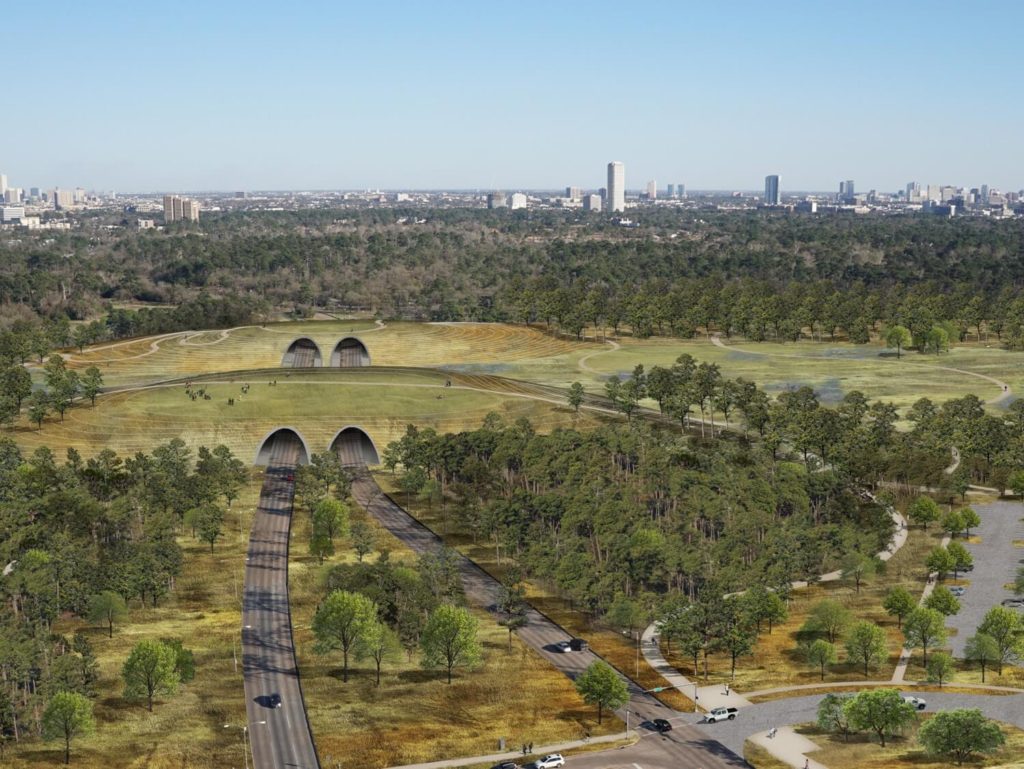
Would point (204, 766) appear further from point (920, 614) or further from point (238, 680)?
point (920, 614)

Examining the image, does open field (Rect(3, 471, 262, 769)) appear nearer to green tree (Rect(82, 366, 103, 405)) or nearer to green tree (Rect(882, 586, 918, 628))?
green tree (Rect(882, 586, 918, 628))

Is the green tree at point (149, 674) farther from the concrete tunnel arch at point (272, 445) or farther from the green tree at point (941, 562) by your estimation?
the green tree at point (941, 562)

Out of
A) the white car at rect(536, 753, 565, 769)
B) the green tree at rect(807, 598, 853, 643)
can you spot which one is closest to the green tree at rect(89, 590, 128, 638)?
the white car at rect(536, 753, 565, 769)

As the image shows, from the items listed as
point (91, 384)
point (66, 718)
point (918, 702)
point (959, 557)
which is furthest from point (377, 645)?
point (91, 384)

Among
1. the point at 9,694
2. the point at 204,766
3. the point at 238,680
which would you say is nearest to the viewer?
the point at 204,766

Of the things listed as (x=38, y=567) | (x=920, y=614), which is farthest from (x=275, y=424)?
(x=920, y=614)

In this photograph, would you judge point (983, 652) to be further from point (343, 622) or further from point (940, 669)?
point (343, 622)

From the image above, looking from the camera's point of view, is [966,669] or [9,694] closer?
[9,694]
